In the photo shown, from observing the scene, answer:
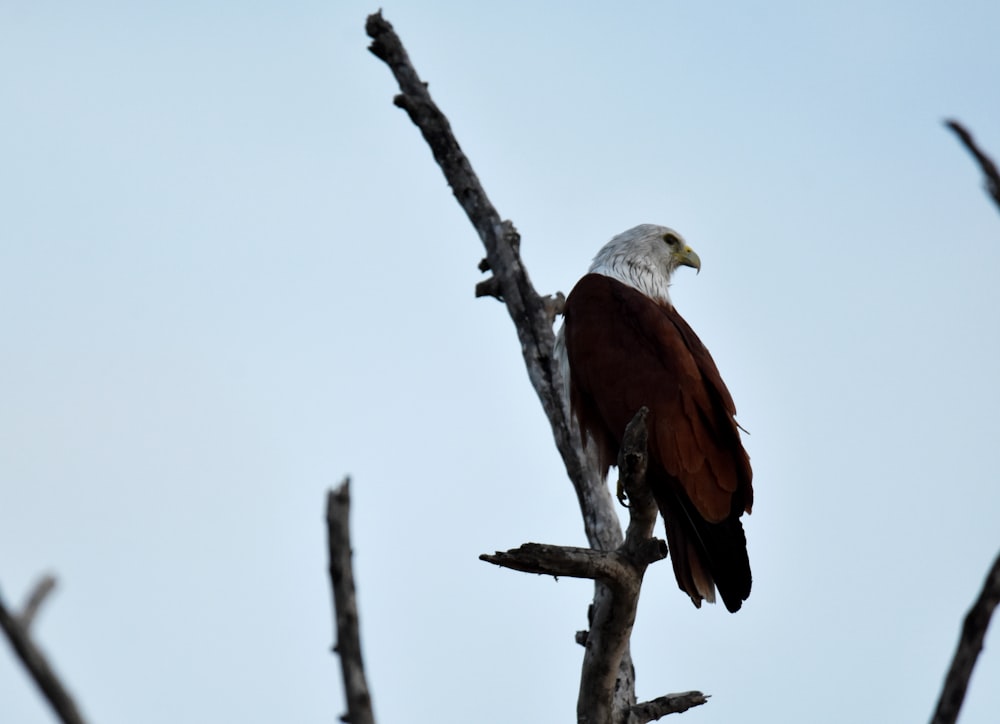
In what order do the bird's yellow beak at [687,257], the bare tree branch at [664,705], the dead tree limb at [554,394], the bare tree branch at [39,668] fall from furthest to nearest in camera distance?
the bird's yellow beak at [687,257] → the bare tree branch at [664,705] → the dead tree limb at [554,394] → the bare tree branch at [39,668]

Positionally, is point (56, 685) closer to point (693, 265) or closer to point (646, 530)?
point (646, 530)

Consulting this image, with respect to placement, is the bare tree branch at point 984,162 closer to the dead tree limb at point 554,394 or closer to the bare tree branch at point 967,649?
the bare tree branch at point 967,649

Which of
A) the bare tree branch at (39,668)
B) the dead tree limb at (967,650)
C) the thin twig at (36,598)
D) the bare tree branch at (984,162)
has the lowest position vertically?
the dead tree limb at (967,650)

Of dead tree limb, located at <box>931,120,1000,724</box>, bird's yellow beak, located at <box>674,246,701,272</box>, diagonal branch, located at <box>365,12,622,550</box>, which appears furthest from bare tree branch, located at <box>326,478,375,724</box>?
bird's yellow beak, located at <box>674,246,701,272</box>

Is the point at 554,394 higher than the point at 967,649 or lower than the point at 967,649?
higher

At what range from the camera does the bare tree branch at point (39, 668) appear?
1.66 m

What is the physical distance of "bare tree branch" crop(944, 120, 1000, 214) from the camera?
1744 mm

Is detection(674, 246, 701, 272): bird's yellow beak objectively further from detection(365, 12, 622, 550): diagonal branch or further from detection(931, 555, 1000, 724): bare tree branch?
detection(931, 555, 1000, 724): bare tree branch

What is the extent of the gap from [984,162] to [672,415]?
3.47m

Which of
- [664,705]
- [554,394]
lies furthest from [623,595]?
[554,394]

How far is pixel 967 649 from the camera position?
2.18 m

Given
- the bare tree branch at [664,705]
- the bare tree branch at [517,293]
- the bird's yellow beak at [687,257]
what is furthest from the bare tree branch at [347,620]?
the bird's yellow beak at [687,257]

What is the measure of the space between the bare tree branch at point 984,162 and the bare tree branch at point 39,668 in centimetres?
147

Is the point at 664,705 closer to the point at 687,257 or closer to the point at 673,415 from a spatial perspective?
the point at 673,415
